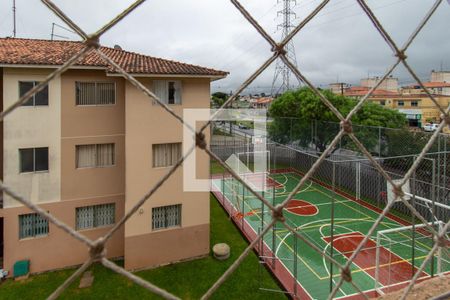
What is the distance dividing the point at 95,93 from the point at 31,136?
1.69 meters

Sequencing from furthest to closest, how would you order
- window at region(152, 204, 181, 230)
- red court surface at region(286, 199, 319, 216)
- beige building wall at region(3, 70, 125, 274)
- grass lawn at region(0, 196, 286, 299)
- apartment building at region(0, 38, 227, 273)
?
red court surface at region(286, 199, 319, 216), window at region(152, 204, 181, 230), beige building wall at region(3, 70, 125, 274), apartment building at region(0, 38, 227, 273), grass lawn at region(0, 196, 286, 299)

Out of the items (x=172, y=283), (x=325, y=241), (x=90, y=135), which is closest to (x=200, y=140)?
(x=172, y=283)

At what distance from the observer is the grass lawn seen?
6691 mm

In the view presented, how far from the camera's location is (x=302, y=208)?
40.1 ft

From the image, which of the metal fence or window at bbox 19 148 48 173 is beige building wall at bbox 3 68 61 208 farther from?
the metal fence

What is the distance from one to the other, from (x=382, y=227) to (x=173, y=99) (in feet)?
26.4

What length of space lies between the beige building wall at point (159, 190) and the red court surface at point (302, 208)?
4.69 metres

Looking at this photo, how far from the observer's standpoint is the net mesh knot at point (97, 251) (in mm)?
772

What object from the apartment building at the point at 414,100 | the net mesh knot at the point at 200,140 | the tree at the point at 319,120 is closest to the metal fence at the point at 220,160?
the net mesh knot at the point at 200,140

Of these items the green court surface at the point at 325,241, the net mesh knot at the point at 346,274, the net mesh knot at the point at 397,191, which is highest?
the net mesh knot at the point at 397,191

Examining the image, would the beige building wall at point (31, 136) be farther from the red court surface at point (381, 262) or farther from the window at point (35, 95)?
the red court surface at point (381, 262)

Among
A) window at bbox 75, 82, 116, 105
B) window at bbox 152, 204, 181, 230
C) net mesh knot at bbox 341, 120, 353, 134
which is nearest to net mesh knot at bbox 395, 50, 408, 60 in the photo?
net mesh knot at bbox 341, 120, 353, 134

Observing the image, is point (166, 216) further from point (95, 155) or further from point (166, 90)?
point (166, 90)

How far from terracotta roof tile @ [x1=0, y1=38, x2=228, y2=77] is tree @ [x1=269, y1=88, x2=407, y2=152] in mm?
8037
